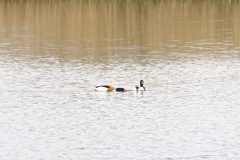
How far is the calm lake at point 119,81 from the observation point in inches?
874

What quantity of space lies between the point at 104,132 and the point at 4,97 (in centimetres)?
727

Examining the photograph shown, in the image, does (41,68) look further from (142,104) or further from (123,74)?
(142,104)

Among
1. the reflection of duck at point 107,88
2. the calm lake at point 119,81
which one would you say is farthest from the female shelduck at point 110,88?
the calm lake at point 119,81

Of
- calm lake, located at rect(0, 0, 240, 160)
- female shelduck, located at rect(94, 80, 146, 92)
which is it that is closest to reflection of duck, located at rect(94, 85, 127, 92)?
female shelduck, located at rect(94, 80, 146, 92)

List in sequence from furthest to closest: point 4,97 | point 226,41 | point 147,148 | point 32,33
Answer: point 32,33
point 226,41
point 4,97
point 147,148

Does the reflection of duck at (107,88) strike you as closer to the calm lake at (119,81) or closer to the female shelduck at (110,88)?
the female shelduck at (110,88)

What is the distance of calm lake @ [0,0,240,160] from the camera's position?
72.8 ft

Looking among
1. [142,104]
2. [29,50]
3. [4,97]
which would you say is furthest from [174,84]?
[29,50]

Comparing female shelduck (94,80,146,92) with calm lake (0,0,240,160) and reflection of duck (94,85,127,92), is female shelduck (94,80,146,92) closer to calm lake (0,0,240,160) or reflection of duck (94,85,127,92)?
reflection of duck (94,85,127,92)

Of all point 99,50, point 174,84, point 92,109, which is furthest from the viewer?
point 99,50

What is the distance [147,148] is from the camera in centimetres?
2162

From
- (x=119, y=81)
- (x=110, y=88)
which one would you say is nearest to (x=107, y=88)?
(x=110, y=88)

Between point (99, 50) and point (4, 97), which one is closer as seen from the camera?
point (4, 97)

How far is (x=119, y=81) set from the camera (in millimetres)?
33312
